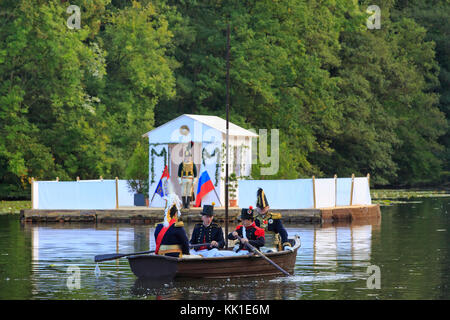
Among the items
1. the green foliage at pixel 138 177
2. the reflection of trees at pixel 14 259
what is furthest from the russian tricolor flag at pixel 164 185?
the reflection of trees at pixel 14 259

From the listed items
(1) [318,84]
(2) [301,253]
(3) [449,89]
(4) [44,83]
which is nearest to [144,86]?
(4) [44,83]

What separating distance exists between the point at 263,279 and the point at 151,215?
69.8ft

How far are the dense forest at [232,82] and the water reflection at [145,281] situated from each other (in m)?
13.0

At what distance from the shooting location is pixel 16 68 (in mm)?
61969

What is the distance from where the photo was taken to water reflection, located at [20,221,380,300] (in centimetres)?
2086

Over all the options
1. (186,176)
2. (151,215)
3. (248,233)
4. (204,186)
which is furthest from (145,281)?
(204,186)

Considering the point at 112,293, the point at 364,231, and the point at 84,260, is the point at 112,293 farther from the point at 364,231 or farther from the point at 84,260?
the point at 364,231

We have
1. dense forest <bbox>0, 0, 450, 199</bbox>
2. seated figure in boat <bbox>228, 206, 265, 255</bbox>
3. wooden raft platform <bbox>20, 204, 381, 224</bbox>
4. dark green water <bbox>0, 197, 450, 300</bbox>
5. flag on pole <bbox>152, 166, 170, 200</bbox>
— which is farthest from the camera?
dense forest <bbox>0, 0, 450, 199</bbox>

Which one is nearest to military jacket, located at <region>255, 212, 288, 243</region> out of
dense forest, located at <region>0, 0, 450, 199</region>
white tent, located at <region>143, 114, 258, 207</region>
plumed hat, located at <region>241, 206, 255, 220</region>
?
plumed hat, located at <region>241, 206, 255, 220</region>

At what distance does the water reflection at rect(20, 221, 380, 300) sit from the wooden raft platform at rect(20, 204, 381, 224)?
340 cm

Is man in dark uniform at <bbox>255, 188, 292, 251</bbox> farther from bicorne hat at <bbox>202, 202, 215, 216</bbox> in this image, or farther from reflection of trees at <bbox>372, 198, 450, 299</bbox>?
reflection of trees at <bbox>372, 198, 450, 299</bbox>

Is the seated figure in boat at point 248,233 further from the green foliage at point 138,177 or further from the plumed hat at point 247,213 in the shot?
the green foliage at point 138,177

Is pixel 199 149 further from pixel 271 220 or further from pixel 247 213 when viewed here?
pixel 247 213

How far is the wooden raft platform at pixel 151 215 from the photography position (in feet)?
141
